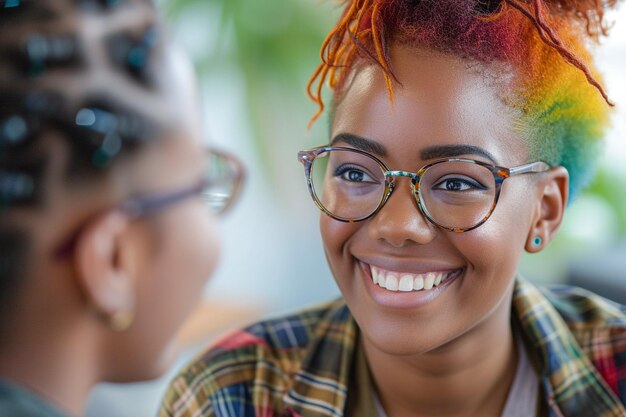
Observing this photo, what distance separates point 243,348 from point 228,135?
170 centimetres

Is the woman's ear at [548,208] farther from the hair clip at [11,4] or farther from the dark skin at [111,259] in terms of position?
the hair clip at [11,4]

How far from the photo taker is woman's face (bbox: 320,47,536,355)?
1.17 meters

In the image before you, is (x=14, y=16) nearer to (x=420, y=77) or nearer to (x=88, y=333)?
(x=88, y=333)

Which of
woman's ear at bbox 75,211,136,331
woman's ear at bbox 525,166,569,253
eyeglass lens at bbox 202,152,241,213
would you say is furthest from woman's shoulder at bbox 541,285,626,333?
woman's ear at bbox 75,211,136,331

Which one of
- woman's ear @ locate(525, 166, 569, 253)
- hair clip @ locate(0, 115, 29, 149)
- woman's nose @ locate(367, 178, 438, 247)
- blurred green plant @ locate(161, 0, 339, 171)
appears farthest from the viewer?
blurred green plant @ locate(161, 0, 339, 171)

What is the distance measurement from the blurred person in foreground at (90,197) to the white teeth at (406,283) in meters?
0.39

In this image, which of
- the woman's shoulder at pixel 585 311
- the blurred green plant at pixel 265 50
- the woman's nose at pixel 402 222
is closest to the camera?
the woman's nose at pixel 402 222

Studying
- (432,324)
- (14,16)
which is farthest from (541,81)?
(14,16)

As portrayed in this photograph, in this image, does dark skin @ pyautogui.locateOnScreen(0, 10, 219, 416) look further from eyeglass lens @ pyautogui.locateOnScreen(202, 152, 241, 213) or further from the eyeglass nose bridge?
the eyeglass nose bridge

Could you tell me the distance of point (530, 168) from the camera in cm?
124

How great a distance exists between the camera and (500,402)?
1.39 meters

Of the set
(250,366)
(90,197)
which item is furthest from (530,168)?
(90,197)

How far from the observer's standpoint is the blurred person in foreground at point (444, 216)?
1185 millimetres

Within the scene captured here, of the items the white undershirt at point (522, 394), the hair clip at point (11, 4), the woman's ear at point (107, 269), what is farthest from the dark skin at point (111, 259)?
the white undershirt at point (522, 394)
